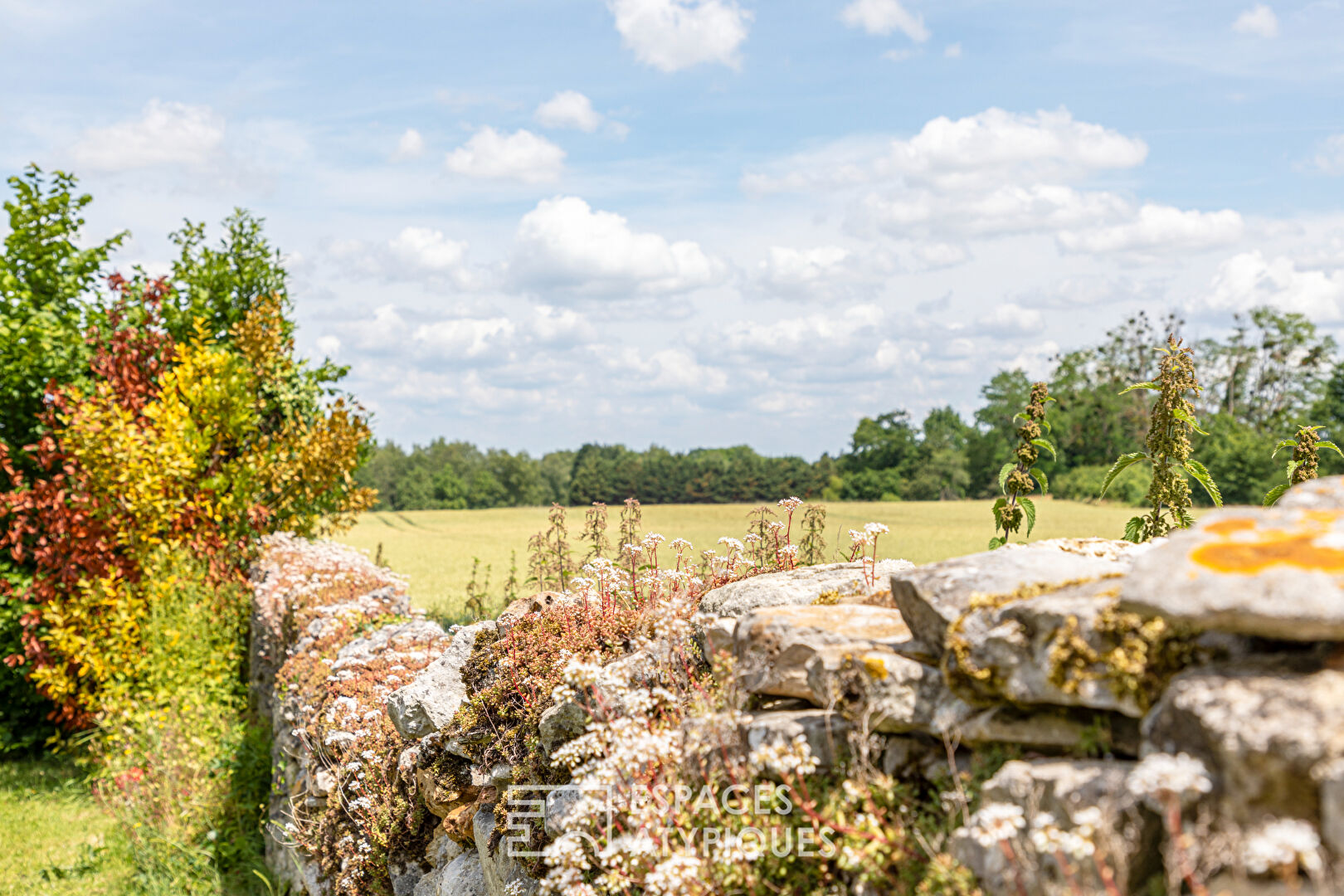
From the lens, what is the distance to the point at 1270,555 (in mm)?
2084

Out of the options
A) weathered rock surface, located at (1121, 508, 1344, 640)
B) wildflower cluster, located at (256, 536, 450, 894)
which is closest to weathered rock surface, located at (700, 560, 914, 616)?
weathered rock surface, located at (1121, 508, 1344, 640)

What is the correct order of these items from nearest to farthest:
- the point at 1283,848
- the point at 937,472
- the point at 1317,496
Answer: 1. the point at 1283,848
2. the point at 1317,496
3. the point at 937,472

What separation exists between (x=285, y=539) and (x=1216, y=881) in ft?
31.2

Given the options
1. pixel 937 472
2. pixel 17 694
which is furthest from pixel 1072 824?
pixel 937 472

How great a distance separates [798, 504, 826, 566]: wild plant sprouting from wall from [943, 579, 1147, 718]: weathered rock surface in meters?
3.43

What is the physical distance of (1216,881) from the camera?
1.89 meters

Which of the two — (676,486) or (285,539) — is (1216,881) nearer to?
(285,539)

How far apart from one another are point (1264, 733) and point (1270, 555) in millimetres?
460

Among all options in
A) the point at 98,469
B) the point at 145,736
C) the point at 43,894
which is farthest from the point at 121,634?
the point at 43,894

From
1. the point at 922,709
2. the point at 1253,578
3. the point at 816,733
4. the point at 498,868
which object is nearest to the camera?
the point at 1253,578

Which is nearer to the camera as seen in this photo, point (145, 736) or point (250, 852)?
point (250, 852)

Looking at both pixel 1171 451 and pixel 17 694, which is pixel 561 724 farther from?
pixel 17 694

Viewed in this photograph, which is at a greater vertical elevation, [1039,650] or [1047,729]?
[1039,650]

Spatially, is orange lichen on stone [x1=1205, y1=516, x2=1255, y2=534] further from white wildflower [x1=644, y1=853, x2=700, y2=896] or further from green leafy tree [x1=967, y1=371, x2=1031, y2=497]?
green leafy tree [x1=967, y1=371, x2=1031, y2=497]
